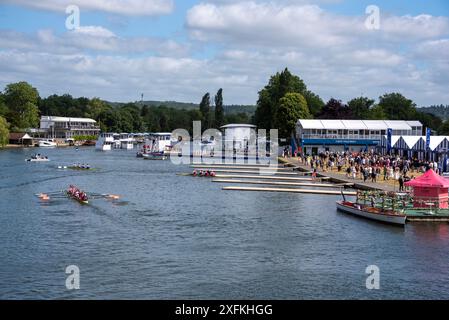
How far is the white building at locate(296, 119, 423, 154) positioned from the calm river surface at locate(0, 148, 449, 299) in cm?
5236

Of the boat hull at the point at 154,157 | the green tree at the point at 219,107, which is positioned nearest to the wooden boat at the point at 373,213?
the boat hull at the point at 154,157

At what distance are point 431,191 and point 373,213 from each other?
426cm

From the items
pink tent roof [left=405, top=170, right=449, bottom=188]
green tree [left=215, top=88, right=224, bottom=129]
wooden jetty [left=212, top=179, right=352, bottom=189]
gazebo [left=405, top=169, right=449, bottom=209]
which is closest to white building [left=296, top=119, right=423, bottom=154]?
wooden jetty [left=212, top=179, right=352, bottom=189]

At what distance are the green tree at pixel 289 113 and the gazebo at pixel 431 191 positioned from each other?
82.3 metres

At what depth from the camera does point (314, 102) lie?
522 feet

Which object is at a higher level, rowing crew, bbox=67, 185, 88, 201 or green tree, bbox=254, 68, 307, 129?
green tree, bbox=254, 68, 307, 129

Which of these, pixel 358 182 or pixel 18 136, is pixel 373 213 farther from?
pixel 18 136

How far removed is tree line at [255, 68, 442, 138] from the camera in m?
125

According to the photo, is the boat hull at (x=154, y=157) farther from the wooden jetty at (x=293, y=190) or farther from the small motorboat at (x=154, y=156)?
the wooden jetty at (x=293, y=190)

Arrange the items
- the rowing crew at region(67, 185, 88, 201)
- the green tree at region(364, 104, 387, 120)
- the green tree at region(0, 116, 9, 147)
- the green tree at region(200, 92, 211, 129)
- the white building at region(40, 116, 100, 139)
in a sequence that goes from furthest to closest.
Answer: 1. the green tree at region(200, 92, 211, 129)
2. the white building at region(40, 116, 100, 139)
3. the green tree at region(364, 104, 387, 120)
4. the green tree at region(0, 116, 9, 147)
5. the rowing crew at region(67, 185, 88, 201)

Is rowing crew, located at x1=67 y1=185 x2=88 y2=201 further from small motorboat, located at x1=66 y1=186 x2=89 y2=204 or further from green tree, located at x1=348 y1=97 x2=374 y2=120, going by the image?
green tree, located at x1=348 y1=97 x2=374 y2=120

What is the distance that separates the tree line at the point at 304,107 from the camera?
125 meters
